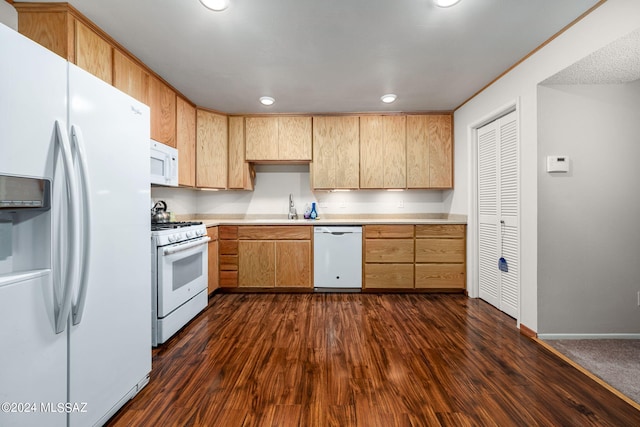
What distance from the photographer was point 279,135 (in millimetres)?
3785

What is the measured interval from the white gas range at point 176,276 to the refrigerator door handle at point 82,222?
3.46 feet

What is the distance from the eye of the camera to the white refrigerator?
0.95m

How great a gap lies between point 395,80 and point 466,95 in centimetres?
96

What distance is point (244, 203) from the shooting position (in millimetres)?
4160

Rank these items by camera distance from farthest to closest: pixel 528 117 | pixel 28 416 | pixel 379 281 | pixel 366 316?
1. pixel 379 281
2. pixel 366 316
3. pixel 528 117
4. pixel 28 416

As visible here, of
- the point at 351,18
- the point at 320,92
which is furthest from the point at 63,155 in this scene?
the point at 320,92

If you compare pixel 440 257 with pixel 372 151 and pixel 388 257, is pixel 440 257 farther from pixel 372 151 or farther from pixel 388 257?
pixel 372 151

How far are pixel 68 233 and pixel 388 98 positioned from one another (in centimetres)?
305

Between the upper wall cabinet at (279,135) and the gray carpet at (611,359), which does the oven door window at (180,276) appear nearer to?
the upper wall cabinet at (279,135)

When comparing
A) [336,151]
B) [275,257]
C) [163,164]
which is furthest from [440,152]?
[163,164]

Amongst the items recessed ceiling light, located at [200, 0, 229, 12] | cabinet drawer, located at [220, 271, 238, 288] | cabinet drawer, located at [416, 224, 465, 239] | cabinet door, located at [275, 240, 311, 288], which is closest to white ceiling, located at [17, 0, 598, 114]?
recessed ceiling light, located at [200, 0, 229, 12]

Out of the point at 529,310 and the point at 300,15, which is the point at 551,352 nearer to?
the point at 529,310

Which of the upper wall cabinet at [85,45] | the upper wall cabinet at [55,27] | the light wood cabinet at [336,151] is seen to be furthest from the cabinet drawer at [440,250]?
the upper wall cabinet at [55,27]

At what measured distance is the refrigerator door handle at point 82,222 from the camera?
3.79ft
